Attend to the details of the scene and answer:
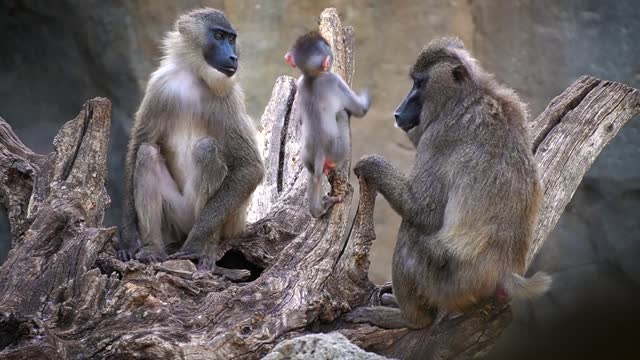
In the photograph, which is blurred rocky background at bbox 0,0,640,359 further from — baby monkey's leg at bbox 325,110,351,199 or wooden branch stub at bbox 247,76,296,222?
baby monkey's leg at bbox 325,110,351,199

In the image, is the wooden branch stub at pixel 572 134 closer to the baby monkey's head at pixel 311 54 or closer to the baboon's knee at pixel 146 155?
the baby monkey's head at pixel 311 54

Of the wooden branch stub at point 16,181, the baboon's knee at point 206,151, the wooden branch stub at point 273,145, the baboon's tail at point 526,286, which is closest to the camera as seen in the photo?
the baboon's tail at point 526,286

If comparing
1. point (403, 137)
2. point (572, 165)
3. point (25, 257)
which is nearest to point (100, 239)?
point (25, 257)

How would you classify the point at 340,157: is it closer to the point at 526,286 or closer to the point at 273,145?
the point at 526,286

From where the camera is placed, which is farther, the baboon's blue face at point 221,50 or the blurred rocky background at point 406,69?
the blurred rocky background at point 406,69

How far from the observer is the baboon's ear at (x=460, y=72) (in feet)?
19.8

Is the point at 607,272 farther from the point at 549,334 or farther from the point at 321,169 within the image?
the point at 321,169

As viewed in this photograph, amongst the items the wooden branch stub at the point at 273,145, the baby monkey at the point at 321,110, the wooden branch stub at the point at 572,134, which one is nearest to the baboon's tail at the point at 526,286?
the wooden branch stub at the point at 572,134

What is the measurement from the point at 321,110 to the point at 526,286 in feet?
5.40

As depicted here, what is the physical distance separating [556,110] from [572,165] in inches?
18.9

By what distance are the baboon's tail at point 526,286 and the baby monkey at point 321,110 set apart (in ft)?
3.87

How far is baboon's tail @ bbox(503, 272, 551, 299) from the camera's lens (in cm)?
574

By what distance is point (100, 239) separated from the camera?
607 centimetres

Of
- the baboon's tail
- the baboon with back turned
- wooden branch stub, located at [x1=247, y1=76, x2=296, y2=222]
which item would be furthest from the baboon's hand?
wooden branch stub, located at [x1=247, y1=76, x2=296, y2=222]
